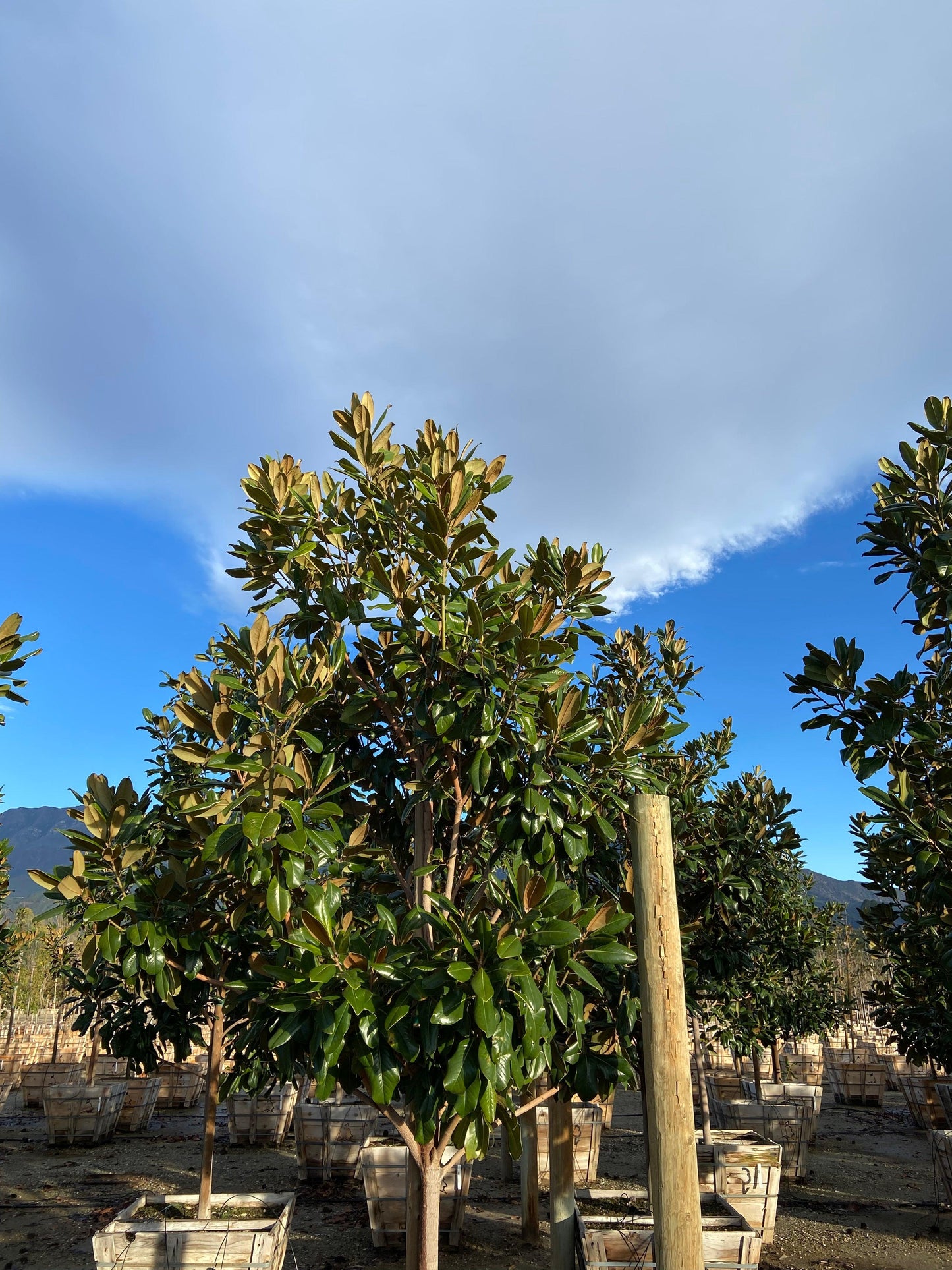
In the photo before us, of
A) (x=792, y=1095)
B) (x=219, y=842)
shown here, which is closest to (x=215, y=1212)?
(x=219, y=842)

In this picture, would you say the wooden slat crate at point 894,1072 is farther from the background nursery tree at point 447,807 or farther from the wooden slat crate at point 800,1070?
the background nursery tree at point 447,807

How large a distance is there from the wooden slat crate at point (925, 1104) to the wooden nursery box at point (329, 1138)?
10.5 m

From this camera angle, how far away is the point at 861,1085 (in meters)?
18.6

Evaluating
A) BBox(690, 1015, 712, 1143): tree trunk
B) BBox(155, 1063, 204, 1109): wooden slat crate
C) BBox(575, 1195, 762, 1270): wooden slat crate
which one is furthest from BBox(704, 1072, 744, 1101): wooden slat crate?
BBox(155, 1063, 204, 1109): wooden slat crate

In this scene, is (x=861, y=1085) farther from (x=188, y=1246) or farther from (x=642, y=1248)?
(x=188, y=1246)

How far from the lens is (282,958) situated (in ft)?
13.9

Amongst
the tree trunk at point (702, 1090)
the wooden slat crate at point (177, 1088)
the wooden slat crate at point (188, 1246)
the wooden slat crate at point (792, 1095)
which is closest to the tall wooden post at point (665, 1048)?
the wooden slat crate at point (188, 1246)

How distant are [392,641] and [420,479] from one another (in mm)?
1178

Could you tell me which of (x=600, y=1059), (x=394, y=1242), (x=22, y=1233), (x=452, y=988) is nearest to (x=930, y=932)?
(x=600, y=1059)

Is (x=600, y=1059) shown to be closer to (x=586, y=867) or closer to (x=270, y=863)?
(x=586, y=867)

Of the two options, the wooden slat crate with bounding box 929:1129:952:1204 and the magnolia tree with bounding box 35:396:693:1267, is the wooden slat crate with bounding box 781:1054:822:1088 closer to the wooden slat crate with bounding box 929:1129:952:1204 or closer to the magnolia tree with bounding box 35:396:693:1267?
the wooden slat crate with bounding box 929:1129:952:1204

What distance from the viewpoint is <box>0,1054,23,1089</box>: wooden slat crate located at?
51.8 feet

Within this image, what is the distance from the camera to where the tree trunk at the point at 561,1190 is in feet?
20.8

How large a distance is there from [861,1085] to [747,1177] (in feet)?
45.0
